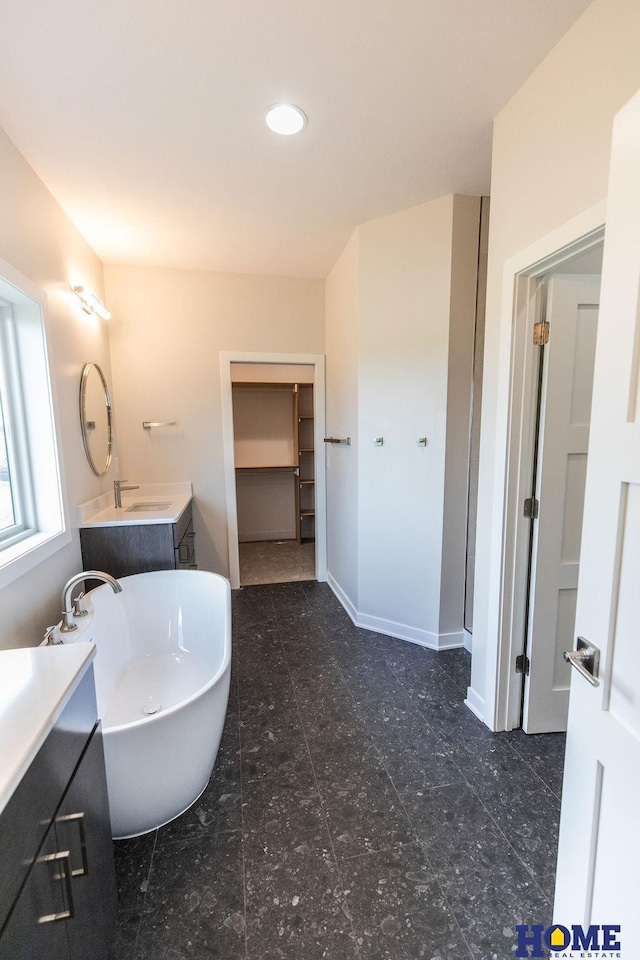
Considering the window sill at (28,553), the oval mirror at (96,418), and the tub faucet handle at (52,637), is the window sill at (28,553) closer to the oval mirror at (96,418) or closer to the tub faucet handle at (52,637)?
the tub faucet handle at (52,637)

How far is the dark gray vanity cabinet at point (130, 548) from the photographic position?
91.4 inches

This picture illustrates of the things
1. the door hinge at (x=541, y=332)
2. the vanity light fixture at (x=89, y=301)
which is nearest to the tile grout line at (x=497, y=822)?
the door hinge at (x=541, y=332)

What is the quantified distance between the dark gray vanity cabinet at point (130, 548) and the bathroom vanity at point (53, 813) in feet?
4.69

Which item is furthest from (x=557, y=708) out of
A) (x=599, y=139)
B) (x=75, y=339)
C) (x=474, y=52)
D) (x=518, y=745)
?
(x=75, y=339)

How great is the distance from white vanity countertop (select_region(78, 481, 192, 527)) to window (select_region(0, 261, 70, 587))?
0.36 meters

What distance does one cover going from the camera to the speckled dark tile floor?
111cm

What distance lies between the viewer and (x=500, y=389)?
5.52 ft

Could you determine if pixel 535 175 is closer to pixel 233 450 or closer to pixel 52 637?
pixel 52 637

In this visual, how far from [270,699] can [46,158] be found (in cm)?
286

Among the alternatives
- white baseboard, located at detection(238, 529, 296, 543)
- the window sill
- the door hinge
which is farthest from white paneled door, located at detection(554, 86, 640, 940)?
white baseboard, located at detection(238, 529, 296, 543)

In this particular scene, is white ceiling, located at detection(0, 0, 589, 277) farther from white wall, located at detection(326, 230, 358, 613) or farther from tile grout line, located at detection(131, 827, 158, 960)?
tile grout line, located at detection(131, 827, 158, 960)

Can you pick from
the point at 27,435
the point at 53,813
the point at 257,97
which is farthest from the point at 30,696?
the point at 257,97

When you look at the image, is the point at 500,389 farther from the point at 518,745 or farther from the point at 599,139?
the point at 518,745

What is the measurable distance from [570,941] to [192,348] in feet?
11.7
